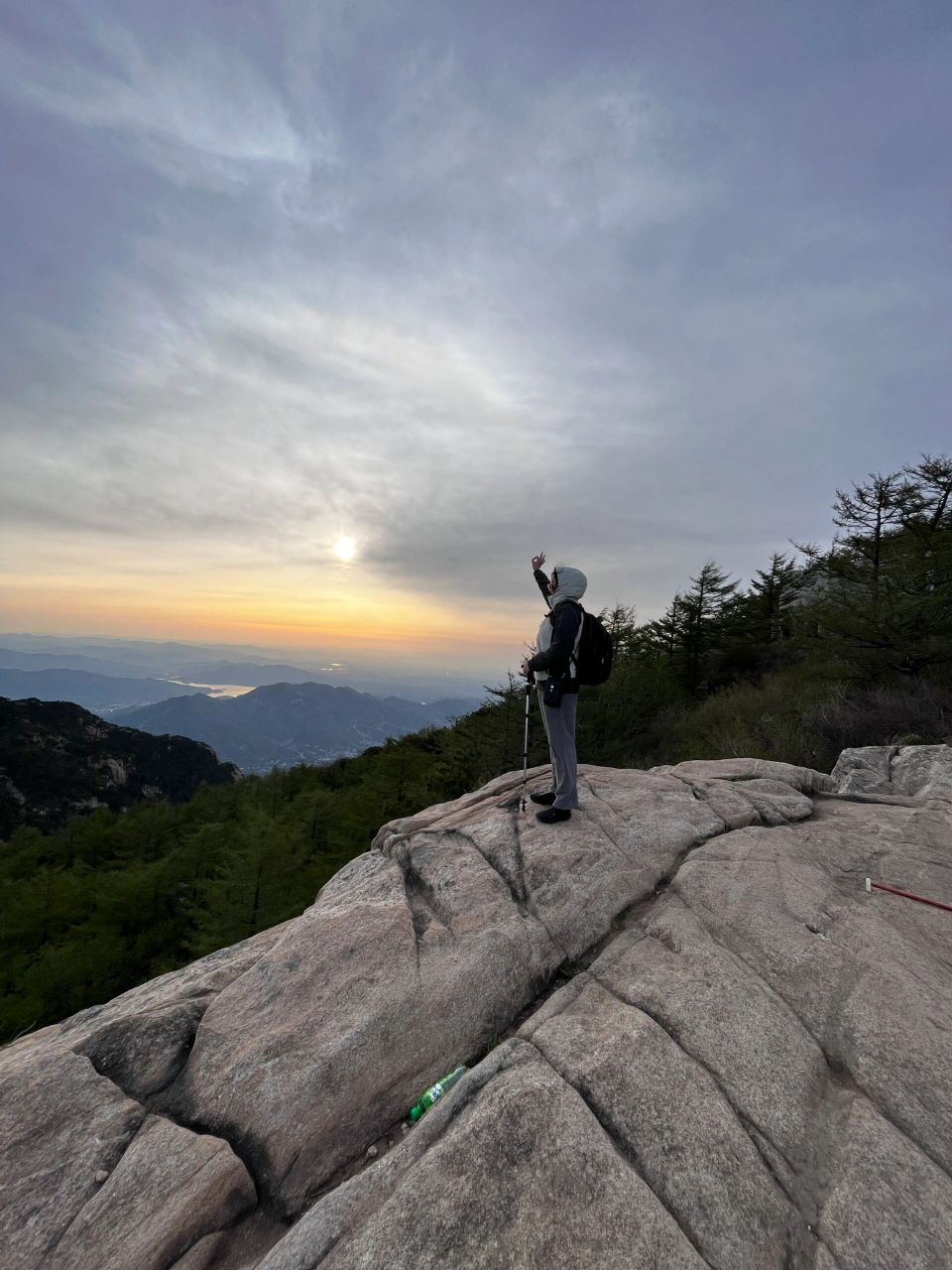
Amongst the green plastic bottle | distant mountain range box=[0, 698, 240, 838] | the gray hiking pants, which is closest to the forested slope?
the gray hiking pants

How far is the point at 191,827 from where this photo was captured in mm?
34406

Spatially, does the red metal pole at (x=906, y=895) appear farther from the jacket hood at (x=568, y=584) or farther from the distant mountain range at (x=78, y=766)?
the distant mountain range at (x=78, y=766)

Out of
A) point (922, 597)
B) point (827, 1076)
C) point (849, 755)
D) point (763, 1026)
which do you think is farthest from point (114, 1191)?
point (922, 597)

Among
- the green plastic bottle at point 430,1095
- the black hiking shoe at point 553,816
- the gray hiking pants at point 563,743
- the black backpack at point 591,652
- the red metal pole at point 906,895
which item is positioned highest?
the black backpack at point 591,652

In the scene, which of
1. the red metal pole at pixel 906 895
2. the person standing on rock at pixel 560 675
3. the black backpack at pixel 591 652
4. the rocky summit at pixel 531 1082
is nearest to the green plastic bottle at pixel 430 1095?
the rocky summit at pixel 531 1082

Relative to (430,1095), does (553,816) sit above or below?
above

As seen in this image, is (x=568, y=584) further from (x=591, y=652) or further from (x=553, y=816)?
(x=553, y=816)

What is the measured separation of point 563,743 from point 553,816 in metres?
1.11

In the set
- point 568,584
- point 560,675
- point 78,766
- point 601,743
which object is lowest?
point 78,766

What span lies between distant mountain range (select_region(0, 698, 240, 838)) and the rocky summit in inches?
2254

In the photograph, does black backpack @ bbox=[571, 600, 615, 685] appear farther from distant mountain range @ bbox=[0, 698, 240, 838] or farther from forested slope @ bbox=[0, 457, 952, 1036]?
distant mountain range @ bbox=[0, 698, 240, 838]

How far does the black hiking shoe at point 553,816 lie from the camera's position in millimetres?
6867

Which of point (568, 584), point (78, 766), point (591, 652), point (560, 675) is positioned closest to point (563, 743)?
point (560, 675)

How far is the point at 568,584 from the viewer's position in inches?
256
